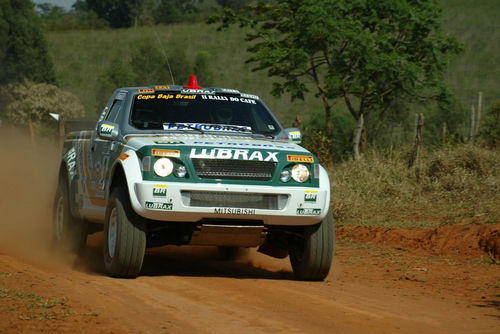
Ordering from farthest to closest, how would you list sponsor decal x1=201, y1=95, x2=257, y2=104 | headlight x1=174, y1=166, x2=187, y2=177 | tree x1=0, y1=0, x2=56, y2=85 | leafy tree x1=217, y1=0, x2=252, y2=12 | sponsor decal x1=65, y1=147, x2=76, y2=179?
1. leafy tree x1=217, y1=0, x2=252, y2=12
2. tree x1=0, y1=0, x2=56, y2=85
3. sponsor decal x1=65, y1=147, x2=76, y2=179
4. sponsor decal x1=201, y1=95, x2=257, y2=104
5. headlight x1=174, y1=166, x2=187, y2=177

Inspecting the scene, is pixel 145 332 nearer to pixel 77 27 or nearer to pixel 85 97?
pixel 85 97

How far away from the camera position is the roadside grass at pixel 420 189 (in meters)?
14.6

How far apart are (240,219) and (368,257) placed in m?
3.83

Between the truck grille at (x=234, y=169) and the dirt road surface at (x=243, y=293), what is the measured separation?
3.43ft

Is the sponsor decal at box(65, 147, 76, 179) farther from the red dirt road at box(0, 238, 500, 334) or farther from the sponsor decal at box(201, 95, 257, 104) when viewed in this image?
the sponsor decal at box(201, 95, 257, 104)

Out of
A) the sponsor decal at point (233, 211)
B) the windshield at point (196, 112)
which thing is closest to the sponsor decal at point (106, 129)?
the windshield at point (196, 112)

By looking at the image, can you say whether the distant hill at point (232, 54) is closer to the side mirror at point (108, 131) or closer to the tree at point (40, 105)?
the tree at point (40, 105)

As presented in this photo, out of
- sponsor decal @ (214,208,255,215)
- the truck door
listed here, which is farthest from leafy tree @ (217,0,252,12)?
sponsor decal @ (214,208,255,215)

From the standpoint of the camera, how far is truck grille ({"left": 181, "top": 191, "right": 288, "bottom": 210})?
7.90 metres

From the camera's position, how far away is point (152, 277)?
8648 mm

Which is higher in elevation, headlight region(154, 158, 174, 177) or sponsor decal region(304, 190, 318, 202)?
headlight region(154, 158, 174, 177)

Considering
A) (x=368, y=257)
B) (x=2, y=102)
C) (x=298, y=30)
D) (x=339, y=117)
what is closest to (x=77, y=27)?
(x=2, y=102)

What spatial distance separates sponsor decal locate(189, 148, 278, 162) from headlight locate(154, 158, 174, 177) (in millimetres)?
227

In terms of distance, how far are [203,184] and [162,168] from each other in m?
0.40
